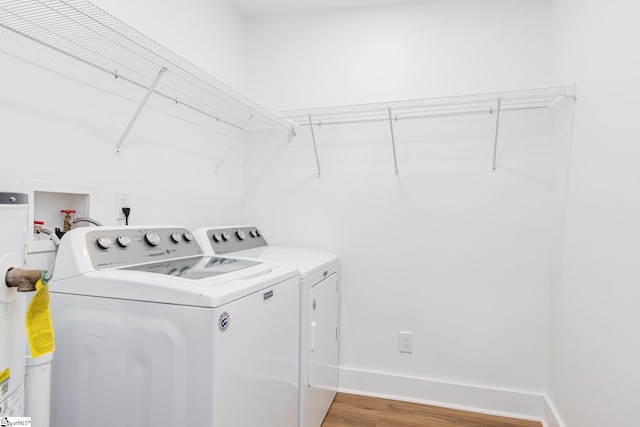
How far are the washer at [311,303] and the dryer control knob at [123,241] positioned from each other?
0.49 m

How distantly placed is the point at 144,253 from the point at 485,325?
6.46ft

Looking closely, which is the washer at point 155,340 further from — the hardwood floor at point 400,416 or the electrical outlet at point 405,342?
the electrical outlet at point 405,342

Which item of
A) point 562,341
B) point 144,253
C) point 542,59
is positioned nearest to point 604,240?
point 562,341

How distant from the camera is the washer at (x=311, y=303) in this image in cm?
171

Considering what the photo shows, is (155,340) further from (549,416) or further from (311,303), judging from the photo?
(549,416)

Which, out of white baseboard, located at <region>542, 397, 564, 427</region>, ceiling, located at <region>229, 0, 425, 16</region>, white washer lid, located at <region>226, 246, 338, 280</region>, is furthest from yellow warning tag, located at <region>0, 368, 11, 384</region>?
ceiling, located at <region>229, 0, 425, 16</region>

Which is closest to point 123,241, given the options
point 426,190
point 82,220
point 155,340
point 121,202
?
point 82,220

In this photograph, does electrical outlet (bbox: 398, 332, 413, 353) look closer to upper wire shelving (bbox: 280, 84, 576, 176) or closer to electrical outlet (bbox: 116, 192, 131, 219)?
upper wire shelving (bbox: 280, 84, 576, 176)

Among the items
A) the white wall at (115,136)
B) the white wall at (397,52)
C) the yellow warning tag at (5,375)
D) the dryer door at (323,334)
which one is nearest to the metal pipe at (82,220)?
the white wall at (115,136)

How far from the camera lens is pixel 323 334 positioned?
203 centimetres

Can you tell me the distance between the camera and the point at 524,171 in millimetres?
2131

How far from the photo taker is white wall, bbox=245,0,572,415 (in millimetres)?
2137

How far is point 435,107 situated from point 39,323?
84.6 inches

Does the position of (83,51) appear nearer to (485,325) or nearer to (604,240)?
(604,240)
